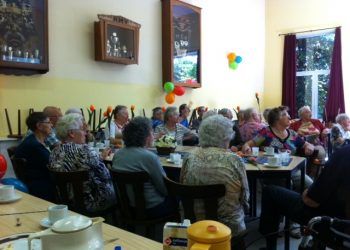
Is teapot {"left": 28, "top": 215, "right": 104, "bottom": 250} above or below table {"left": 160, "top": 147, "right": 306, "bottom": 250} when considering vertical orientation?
above

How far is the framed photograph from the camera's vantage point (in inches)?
160

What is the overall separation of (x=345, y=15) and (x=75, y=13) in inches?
225

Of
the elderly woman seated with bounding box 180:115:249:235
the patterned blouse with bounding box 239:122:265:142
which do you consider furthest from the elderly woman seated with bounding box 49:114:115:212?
the patterned blouse with bounding box 239:122:265:142

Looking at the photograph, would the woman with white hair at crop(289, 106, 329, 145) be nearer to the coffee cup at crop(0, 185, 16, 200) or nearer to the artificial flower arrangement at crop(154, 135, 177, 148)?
the artificial flower arrangement at crop(154, 135, 177, 148)

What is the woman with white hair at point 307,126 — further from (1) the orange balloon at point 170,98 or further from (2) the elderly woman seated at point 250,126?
(1) the orange balloon at point 170,98

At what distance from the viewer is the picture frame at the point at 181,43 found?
20.2 ft

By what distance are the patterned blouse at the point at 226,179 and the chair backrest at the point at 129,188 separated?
14.1 inches

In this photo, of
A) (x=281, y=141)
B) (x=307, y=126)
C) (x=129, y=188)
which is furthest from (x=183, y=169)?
(x=307, y=126)

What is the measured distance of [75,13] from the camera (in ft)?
16.3

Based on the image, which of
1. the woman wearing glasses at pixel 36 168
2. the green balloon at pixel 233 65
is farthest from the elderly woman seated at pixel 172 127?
the green balloon at pixel 233 65

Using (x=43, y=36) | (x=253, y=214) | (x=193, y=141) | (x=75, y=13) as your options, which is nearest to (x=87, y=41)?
(x=75, y=13)

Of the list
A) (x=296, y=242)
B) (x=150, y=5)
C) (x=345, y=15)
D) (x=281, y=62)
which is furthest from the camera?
(x=281, y=62)

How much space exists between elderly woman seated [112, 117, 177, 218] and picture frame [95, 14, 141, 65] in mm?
2871

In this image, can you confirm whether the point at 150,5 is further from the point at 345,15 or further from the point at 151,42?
the point at 345,15
